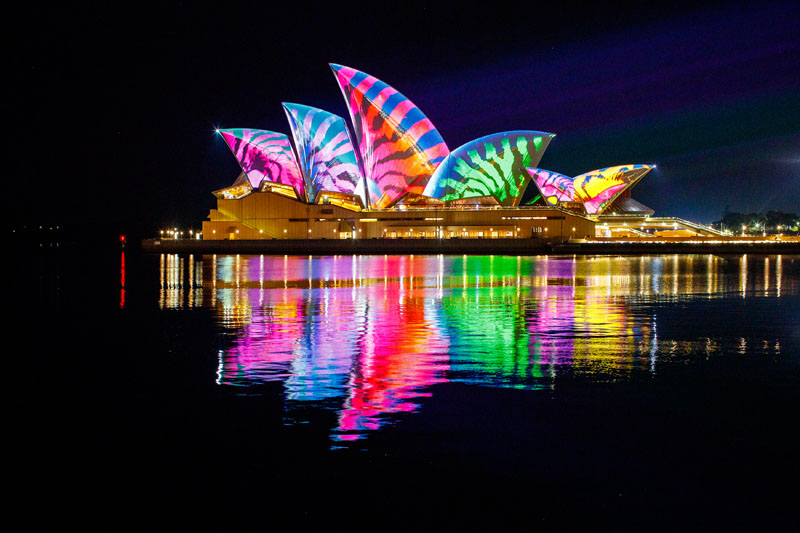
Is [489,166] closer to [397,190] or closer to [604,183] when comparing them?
[397,190]

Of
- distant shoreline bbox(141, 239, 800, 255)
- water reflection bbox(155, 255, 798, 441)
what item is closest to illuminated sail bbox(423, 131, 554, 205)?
distant shoreline bbox(141, 239, 800, 255)

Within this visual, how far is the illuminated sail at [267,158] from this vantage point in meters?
56.2

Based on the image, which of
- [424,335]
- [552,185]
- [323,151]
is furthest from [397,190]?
[424,335]

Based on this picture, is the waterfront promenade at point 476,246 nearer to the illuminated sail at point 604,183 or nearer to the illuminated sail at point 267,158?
the illuminated sail at point 267,158

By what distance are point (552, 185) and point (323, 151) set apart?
58.0 ft

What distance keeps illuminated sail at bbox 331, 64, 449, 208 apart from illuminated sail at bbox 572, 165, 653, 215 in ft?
38.5

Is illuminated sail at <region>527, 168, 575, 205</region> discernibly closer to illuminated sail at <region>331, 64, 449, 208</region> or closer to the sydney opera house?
the sydney opera house

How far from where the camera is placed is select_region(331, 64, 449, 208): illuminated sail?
169 ft

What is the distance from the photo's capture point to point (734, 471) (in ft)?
16.8

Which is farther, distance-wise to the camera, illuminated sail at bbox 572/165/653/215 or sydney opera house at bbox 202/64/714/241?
illuminated sail at bbox 572/165/653/215

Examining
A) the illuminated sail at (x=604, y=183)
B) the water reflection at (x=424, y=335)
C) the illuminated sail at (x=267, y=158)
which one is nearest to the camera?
the water reflection at (x=424, y=335)

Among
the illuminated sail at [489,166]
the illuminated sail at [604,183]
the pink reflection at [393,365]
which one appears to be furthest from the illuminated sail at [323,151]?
the pink reflection at [393,365]

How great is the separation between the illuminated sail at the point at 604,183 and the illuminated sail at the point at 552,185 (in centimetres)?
159

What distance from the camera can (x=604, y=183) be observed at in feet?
198
